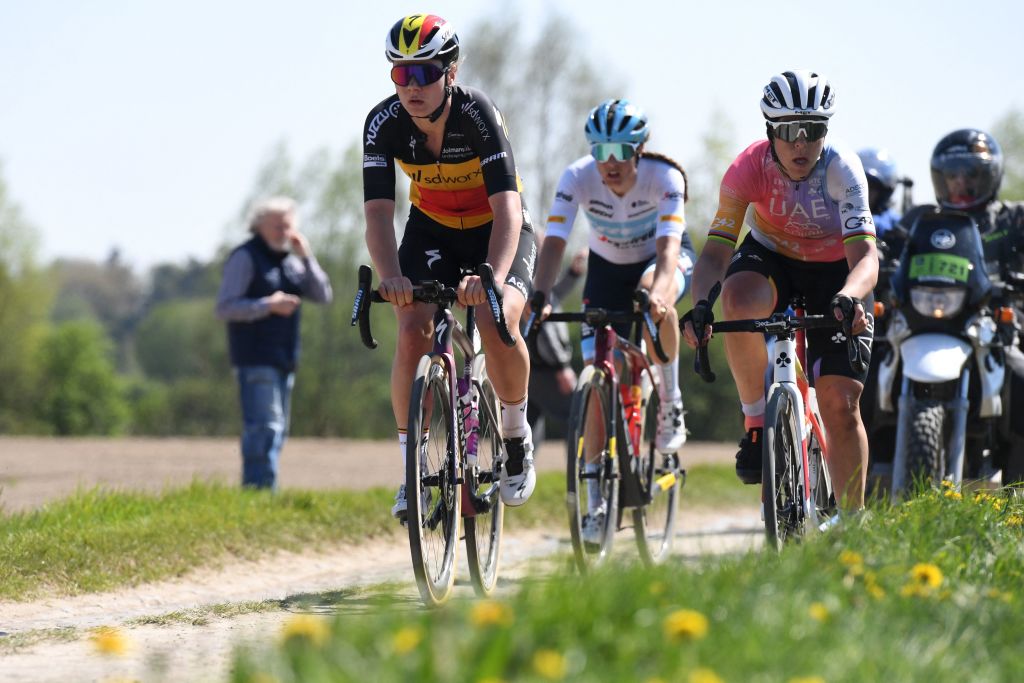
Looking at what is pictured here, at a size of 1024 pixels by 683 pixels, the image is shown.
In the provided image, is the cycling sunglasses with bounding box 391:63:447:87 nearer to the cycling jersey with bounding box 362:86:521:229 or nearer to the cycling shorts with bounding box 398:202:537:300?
the cycling jersey with bounding box 362:86:521:229

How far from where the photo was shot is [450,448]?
632 cm

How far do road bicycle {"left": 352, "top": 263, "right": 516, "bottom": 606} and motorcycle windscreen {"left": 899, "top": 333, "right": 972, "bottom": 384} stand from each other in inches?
108

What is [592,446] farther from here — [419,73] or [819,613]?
[819,613]

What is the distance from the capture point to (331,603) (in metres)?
6.45

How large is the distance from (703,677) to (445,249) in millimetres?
4244

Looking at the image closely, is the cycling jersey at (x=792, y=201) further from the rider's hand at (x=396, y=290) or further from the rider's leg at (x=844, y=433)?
the rider's hand at (x=396, y=290)

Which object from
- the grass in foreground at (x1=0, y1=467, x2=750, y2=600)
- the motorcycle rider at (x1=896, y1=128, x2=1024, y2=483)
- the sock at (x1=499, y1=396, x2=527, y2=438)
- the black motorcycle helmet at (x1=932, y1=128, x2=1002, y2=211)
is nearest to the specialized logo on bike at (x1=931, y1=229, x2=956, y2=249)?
the motorcycle rider at (x1=896, y1=128, x2=1024, y2=483)

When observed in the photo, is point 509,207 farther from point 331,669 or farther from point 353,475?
point 353,475

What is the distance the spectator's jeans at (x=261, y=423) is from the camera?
10922mm

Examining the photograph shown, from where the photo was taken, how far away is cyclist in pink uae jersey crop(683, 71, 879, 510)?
21.7 feet

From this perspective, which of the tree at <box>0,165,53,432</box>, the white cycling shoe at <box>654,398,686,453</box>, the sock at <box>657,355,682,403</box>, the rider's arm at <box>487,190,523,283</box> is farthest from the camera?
the tree at <box>0,165,53,432</box>

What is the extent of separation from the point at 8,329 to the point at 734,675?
4773 centimetres

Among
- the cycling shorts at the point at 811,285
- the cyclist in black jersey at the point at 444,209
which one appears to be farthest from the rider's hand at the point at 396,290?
the cycling shorts at the point at 811,285

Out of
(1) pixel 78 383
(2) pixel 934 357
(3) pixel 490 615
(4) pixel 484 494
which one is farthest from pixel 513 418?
(1) pixel 78 383
